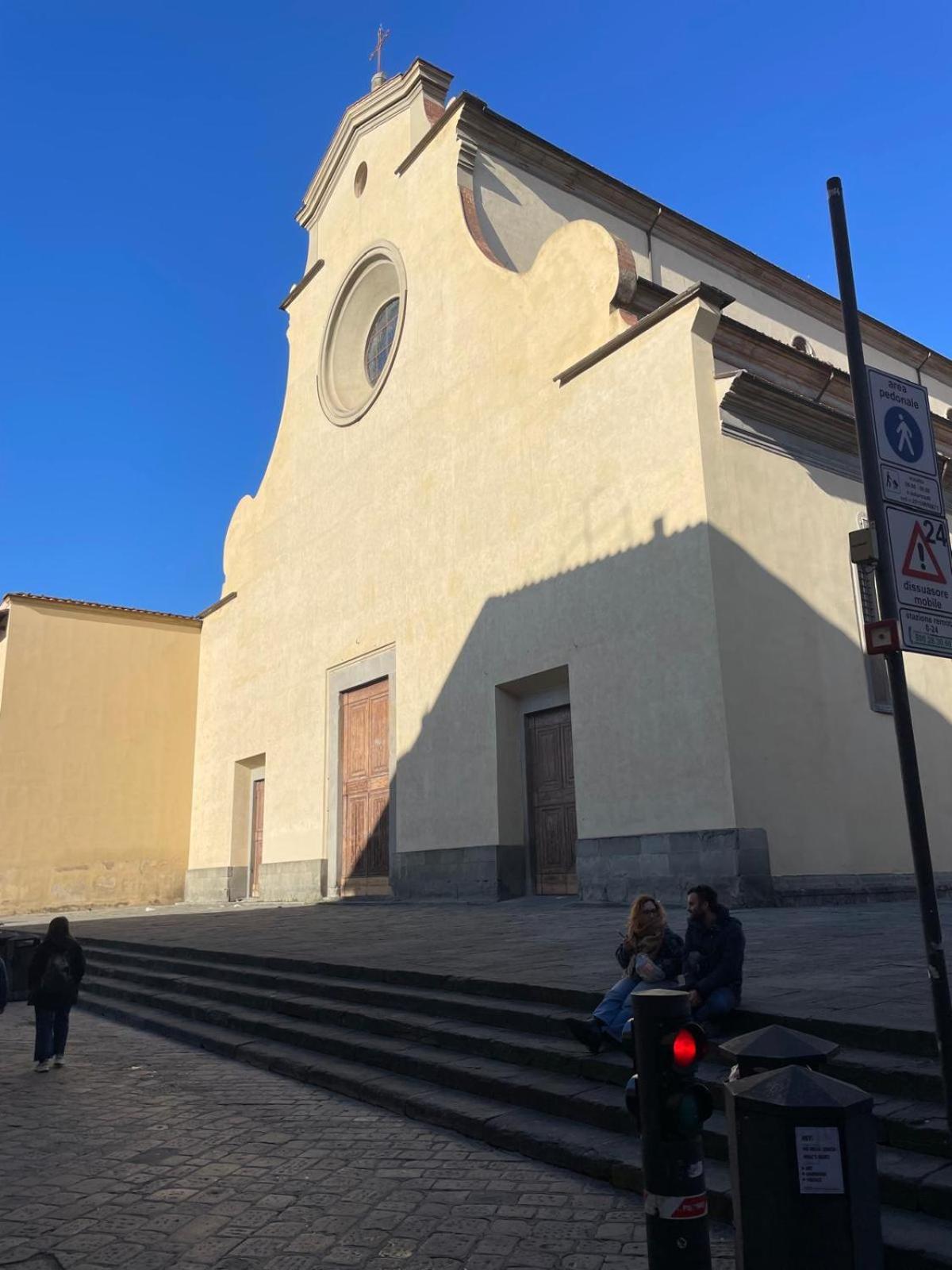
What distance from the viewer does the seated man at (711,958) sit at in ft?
15.4

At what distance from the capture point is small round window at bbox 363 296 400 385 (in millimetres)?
19578

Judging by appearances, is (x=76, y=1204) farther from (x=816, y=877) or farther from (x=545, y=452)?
(x=545, y=452)

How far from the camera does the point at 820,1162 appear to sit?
8.42 feet

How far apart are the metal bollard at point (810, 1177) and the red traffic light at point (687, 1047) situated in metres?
0.16

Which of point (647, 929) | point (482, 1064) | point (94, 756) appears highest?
point (94, 756)

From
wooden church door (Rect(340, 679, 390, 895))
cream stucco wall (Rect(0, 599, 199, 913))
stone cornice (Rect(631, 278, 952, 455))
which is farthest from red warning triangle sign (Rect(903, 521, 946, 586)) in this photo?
cream stucco wall (Rect(0, 599, 199, 913))

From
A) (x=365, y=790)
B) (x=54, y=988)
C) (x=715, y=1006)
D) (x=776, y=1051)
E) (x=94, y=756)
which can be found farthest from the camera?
(x=94, y=756)

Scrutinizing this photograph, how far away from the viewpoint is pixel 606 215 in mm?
18688

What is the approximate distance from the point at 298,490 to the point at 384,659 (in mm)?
5842

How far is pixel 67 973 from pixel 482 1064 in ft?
11.0

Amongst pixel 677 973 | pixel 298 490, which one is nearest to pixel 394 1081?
pixel 677 973

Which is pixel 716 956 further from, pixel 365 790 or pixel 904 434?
pixel 365 790

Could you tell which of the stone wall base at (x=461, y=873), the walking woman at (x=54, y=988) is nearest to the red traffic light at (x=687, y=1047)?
the walking woman at (x=54, y=988)

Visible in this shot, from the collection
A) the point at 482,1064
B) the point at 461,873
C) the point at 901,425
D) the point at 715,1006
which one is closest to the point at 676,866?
the point at 461,873
